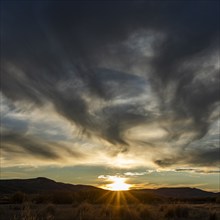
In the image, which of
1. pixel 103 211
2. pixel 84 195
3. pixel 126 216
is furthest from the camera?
pixel 84 195

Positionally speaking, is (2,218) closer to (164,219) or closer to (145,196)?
(164,219)

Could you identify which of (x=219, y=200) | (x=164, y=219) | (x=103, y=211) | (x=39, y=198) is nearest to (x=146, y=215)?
(x=164, y=219)

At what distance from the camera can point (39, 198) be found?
1891 inches

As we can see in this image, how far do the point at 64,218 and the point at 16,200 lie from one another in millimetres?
24652

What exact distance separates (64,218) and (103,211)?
4460 mm

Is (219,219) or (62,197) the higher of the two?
(62,197)

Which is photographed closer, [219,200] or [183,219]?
[183,219]

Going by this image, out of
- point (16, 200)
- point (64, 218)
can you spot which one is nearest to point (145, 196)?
point (16, 200)

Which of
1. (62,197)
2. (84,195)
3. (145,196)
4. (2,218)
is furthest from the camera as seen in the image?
(145,196)

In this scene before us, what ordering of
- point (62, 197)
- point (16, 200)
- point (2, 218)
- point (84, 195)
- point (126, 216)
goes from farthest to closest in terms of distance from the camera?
point (84, 195)
point (62, 197)
point (16, 200)
point (126, 216)
point (2, 218)

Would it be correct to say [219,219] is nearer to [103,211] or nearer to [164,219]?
[164,219]

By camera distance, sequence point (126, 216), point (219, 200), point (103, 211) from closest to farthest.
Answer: point (126, 216) → point (103, 211) → point (219, 200)

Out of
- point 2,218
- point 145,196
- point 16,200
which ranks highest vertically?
point 145,196

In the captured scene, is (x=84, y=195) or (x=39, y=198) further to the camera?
(x=84, y=195)
